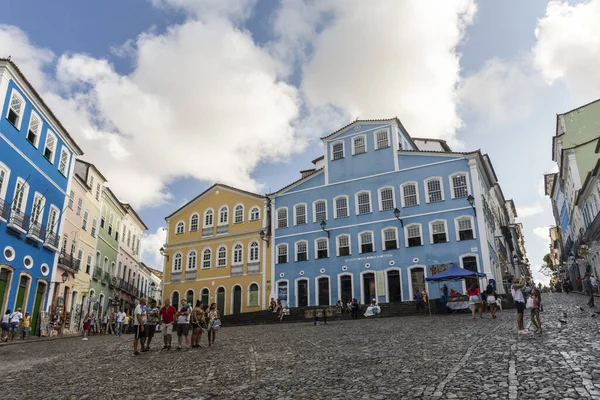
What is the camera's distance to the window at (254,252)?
4019 cm

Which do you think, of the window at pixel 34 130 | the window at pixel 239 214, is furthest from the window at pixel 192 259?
the window at pixel 34 130

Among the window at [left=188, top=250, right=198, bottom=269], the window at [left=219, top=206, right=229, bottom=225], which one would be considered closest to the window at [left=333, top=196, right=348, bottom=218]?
the window at [left=219, top=206, right=229, bottom=225]

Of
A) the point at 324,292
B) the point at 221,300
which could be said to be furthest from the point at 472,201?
the point at 221,300

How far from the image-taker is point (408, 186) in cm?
3544

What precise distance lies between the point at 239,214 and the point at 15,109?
843 inches

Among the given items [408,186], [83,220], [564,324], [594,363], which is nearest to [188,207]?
[83,220]

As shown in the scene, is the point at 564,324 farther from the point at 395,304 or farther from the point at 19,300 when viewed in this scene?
the point at 19,300

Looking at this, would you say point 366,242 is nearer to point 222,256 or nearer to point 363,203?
point 363,203

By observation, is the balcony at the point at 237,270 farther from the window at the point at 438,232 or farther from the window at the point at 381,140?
the window at the point at 438,232

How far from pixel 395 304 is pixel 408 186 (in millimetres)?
9421

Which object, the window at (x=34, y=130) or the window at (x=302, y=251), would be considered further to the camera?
the window at (x=302, y=251)

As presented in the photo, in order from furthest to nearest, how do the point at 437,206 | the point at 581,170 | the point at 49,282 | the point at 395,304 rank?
the point at 581,170 < the point at 437,206 < the point at 395,304 < the point at 49,282

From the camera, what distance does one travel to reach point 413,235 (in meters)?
34.1

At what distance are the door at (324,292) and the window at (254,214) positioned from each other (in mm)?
8745
